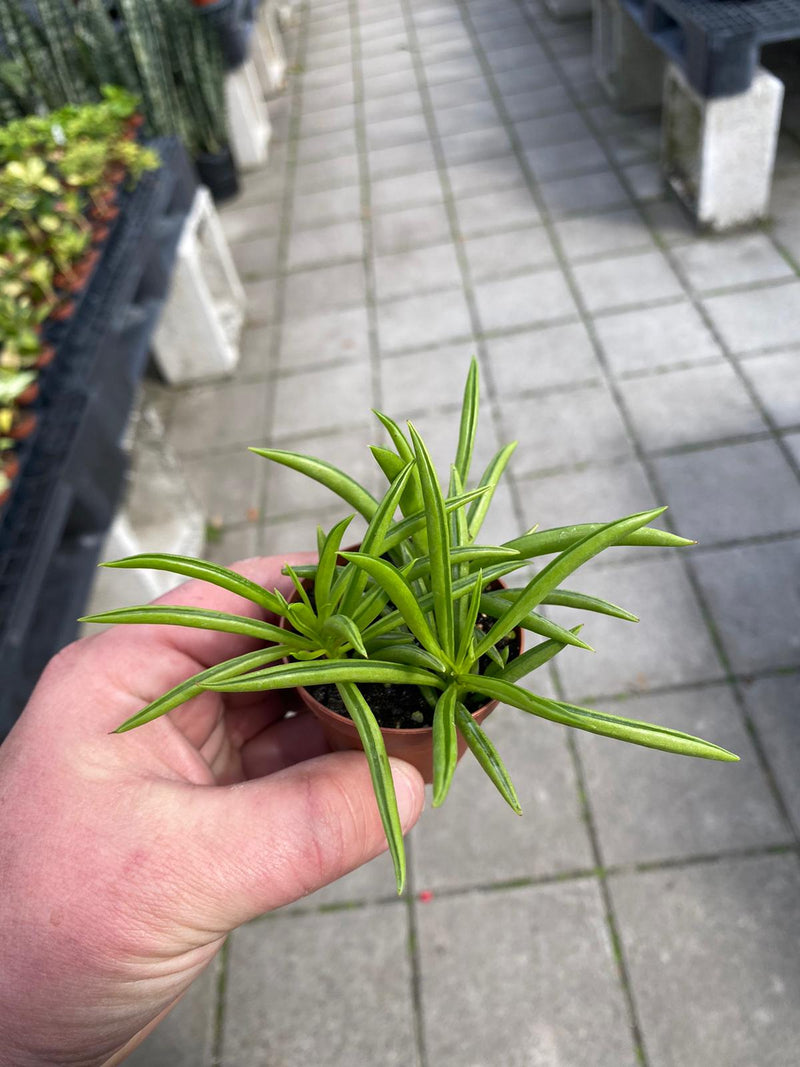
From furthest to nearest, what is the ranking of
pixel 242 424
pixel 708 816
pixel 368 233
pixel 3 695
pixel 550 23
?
pixel 550 23
pixel 368 233
pixel 242 424
pixel 708 816
pixel 3 695

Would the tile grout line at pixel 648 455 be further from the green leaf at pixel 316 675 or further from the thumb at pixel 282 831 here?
the green leaf at pixel 316 675

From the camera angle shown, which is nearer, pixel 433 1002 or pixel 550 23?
pixel 433 1002

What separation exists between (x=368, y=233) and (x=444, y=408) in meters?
1.83

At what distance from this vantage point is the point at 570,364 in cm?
365

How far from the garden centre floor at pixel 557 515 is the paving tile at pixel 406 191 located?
0.03m

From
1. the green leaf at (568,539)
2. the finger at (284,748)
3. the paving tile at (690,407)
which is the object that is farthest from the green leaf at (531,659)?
the paving tile at (690,407)

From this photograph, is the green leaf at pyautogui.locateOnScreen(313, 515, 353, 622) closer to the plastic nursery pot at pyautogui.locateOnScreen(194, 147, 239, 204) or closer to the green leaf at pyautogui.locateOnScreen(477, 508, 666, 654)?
the green leaf at pyautogui.locateOnScreen(477, 508, 666, 654)

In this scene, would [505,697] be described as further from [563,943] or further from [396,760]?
[563,943]

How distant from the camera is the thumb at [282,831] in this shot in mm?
1136

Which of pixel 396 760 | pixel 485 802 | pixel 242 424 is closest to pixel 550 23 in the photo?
pixel 242 424

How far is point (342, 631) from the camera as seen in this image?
1029 millimetres

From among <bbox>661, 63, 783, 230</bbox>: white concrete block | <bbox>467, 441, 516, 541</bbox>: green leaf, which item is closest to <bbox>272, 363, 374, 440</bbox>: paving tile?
<bbox>661, 63, 783, 230</bbox>: white concrete block

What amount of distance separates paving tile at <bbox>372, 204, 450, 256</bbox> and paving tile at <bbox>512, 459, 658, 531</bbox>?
210cm

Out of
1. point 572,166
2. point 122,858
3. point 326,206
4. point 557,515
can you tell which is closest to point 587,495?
point 557,515
